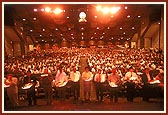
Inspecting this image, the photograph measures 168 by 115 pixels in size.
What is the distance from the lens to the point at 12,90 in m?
11.6

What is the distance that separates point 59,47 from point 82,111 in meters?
1.98

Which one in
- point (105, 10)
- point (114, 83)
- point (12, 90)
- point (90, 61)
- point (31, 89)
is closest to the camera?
point (105, 10)

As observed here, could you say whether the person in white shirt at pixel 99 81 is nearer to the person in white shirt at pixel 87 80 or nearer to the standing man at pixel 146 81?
the person in white shirt at pixel 87 80

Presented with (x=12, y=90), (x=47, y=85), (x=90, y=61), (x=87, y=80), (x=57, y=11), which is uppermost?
(x=57, y=11)

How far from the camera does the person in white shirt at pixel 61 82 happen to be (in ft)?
38.7

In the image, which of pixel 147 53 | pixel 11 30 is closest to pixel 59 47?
pixel 11 30

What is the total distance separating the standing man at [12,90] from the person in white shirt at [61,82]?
1092 millimetres

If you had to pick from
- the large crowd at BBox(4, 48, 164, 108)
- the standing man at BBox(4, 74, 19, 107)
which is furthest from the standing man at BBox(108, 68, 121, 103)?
the standing man at BBox(4, 74, 19, 107)

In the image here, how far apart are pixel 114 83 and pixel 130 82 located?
424 millimetres

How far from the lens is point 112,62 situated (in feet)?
39.7

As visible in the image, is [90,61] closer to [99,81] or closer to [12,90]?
[99,81]

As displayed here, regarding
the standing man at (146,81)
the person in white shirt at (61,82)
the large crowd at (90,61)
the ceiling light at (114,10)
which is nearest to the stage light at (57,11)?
the large crowd at (90,61)

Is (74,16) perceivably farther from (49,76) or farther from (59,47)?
(49,76)


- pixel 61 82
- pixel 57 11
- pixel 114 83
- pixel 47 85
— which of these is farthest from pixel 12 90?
pixel 114 83
